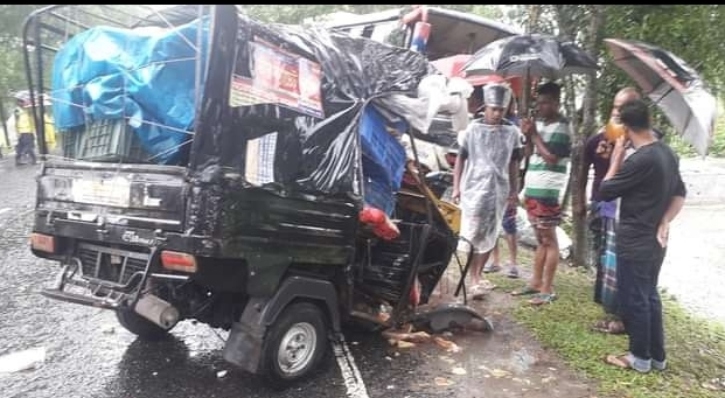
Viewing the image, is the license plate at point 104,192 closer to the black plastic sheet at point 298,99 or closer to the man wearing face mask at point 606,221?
the black plastic sheet at point 298,99

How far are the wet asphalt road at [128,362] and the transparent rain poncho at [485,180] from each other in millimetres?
1328

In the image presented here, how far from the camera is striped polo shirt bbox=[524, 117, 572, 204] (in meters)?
5.13

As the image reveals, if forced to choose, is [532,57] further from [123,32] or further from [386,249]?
[123,32]

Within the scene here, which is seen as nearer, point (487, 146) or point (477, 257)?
point (487, 146)

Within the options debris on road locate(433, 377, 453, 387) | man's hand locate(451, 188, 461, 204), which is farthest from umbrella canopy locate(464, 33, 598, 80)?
debris on road locate(433, 377, 453, 387)

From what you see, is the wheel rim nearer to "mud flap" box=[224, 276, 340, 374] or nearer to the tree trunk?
"mud flap" box=[224, 276, 340, 374]

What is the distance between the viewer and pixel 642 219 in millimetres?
3701

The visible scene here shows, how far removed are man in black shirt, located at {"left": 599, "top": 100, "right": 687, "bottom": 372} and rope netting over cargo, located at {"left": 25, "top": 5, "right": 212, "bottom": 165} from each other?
2808 millimetres

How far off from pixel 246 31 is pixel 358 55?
3.31ft

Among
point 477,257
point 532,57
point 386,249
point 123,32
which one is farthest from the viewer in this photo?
point 477,257

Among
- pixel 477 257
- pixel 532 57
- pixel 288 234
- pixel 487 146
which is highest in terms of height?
pixel 532 57

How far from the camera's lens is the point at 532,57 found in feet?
15.6

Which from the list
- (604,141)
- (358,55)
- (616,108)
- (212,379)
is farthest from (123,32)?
(604,141)

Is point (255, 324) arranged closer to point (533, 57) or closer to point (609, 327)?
point (609, 327)
